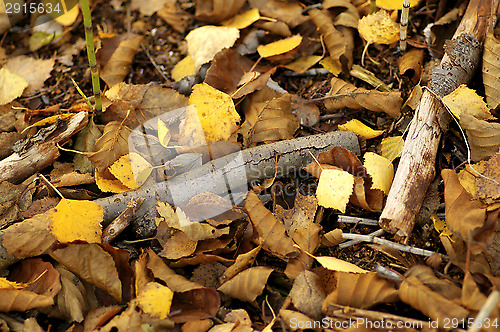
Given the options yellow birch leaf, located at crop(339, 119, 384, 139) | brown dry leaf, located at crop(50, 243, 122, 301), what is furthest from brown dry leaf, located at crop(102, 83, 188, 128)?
yellow birch leaf, located at crop(339, 119, 384, 139)

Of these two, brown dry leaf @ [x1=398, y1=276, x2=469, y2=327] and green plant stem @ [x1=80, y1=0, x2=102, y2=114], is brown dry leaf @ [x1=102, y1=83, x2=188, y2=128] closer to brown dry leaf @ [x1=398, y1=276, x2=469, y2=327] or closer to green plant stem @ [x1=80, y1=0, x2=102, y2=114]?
green plant stem @ [x1=80, y1=0, x2=102, y2=114]

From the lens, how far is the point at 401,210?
66.7 inches

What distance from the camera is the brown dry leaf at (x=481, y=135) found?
178cm

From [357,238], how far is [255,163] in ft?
1.93

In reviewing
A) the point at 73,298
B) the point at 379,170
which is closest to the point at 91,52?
the point at 73,298

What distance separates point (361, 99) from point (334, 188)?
0.58 m

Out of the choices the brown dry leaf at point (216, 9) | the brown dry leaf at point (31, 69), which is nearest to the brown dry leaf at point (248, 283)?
the brown dry leaf at point (216, 9)

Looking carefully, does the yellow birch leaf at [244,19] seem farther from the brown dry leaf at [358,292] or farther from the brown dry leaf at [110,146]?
the brown dry leaf at [358,292]

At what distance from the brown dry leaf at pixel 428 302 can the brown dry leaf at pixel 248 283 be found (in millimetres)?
516

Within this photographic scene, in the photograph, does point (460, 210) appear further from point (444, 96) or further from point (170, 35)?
point (170, 35)

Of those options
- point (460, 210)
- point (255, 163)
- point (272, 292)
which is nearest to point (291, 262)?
point (272, 292)

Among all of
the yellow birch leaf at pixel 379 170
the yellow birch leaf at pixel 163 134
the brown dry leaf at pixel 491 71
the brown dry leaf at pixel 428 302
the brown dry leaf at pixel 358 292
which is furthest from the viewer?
the yellow birch leaf at pixel 163 134

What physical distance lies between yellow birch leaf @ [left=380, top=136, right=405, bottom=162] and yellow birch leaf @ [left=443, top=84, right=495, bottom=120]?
270mm

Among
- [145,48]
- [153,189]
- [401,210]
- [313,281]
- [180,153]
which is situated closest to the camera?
[313,281]
